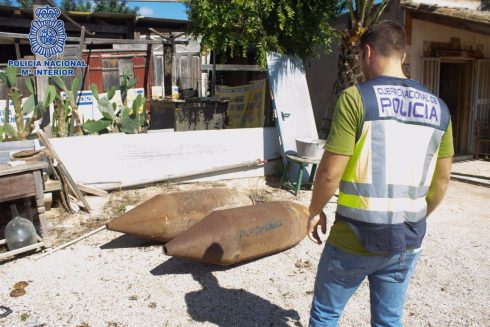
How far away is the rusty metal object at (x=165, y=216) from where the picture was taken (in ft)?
13.9

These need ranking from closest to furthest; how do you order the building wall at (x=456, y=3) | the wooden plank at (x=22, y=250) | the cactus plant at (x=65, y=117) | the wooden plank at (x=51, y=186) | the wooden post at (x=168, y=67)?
the wooden plank at (x=22, y=250)
the wooden plank at (x=51, y=186)
the cactus plant at (x=65, y=117)
the building wall at (x=456, y=3)
the wooden post at (x=168, y=67)

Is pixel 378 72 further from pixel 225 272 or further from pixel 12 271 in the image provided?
pixel 12 271

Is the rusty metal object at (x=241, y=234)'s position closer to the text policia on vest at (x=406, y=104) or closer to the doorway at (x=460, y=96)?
the text policia on vest at (x=406, y=104)

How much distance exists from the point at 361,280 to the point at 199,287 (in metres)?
1.94

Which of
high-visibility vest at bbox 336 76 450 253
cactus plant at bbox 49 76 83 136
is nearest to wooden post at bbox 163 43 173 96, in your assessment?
cactus plant at bbox 49 76 83 136

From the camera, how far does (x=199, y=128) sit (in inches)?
314

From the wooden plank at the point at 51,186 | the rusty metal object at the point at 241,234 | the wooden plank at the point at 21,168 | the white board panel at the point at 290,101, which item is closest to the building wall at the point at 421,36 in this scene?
the white board panel at the point at 290,101

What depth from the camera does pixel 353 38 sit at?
751cm

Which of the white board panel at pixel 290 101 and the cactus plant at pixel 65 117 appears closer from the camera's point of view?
the cactus plant at pixel 65 117

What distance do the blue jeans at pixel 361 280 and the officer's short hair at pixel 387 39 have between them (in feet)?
3.16

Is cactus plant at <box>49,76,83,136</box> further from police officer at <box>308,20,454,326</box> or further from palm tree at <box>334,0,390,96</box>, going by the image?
police officer at <box>308,20,454,326</box>

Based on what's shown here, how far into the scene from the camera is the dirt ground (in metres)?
3.39

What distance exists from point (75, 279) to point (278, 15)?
200 inches

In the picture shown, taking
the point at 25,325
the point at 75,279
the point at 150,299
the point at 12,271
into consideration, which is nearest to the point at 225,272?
the point at 150,299
